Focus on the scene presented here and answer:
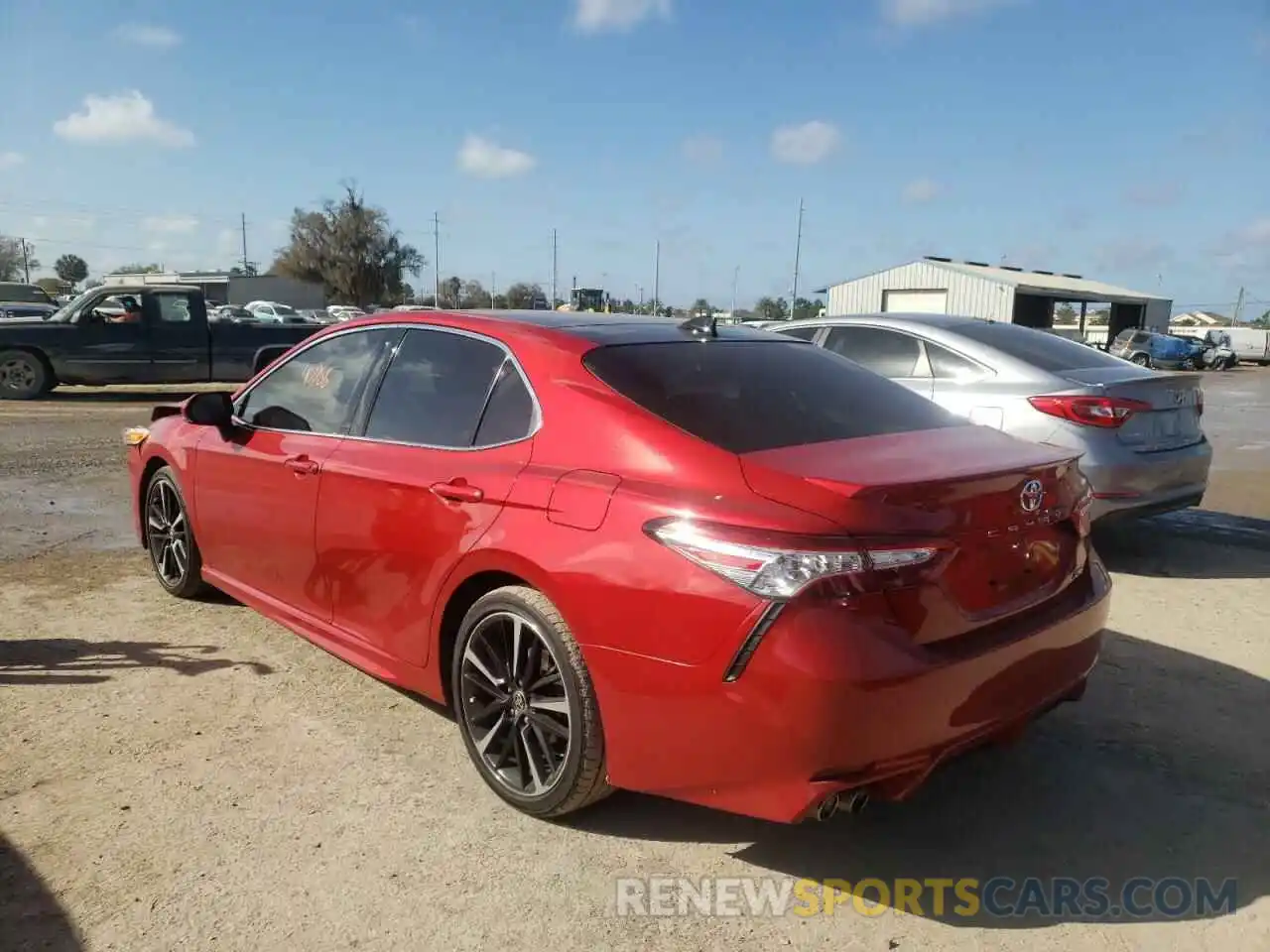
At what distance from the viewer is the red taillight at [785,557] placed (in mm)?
2332

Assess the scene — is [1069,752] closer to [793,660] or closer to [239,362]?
[793,660]

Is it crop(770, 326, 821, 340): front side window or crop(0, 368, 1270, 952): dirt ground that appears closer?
crop(0, 368, 1270, 952): dirt ground

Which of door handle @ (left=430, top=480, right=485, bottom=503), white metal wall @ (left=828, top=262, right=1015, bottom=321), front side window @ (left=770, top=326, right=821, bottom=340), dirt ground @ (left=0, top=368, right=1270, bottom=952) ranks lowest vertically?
dirt ground @ (left=0, top=368, right=1270, bottom=952)

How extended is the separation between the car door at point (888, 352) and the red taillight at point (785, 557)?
166 inches

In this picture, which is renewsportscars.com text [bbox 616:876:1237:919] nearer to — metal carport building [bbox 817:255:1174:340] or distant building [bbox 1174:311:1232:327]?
metal carport building [bbox 817:255:1174:340]

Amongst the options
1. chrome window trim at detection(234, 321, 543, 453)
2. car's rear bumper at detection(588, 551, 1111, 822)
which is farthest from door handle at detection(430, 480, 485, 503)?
car's rear bumper at detection(588, 551, 1111, 822)

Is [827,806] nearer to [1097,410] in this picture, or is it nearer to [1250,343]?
[1097,410]

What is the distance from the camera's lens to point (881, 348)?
22.5 feet

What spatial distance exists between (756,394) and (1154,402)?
147 inches

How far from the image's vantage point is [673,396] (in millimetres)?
2965

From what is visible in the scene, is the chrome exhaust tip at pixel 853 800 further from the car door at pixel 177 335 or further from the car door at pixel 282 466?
the car door at pixel 177 335

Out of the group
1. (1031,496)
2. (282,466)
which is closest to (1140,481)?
(1031,496)

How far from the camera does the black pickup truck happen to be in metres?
14.8

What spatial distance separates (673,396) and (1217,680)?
2.90 metres
